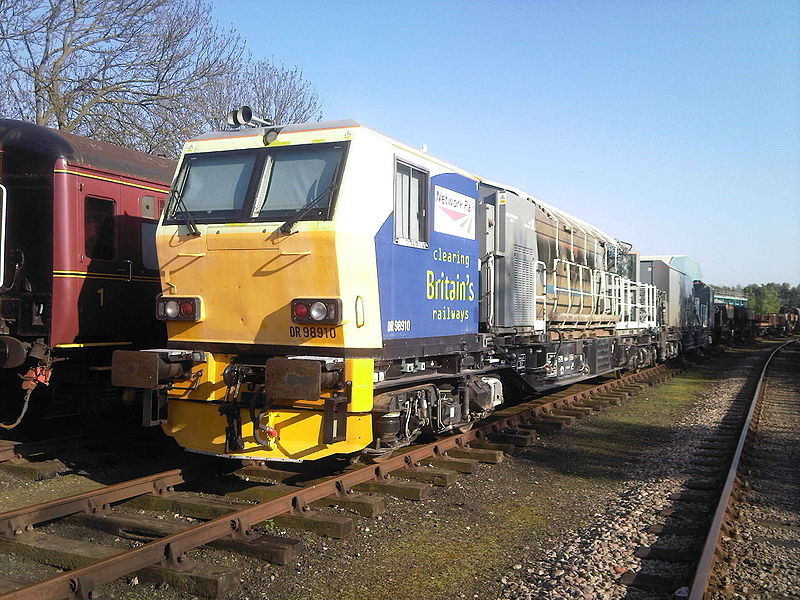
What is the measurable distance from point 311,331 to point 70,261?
3.56 m

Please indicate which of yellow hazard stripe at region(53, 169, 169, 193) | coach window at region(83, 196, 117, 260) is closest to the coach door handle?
coach window at region(83, 196, 117, 260)

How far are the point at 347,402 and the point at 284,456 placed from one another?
0.80 m

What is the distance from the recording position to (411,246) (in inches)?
277

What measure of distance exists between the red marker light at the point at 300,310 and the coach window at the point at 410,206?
1.13m

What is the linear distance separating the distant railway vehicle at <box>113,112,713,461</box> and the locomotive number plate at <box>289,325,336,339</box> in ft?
0.03

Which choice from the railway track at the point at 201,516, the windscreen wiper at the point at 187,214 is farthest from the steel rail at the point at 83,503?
the windscreen wiper at the point at 187,214

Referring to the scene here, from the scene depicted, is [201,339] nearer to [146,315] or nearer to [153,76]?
[146,315]

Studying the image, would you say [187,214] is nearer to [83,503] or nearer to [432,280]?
[432,280]

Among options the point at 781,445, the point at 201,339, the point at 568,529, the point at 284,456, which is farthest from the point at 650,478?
the point at 201,339

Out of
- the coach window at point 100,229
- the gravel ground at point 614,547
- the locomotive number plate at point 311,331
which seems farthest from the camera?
the coach window at point 100,229

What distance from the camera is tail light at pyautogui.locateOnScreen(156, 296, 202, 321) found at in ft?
22.4

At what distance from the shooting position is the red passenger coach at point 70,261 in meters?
8.09

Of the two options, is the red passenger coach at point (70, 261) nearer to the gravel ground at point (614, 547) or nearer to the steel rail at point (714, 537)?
the gravel ground at point (614, 547)

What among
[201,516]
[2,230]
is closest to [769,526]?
[201,516]
